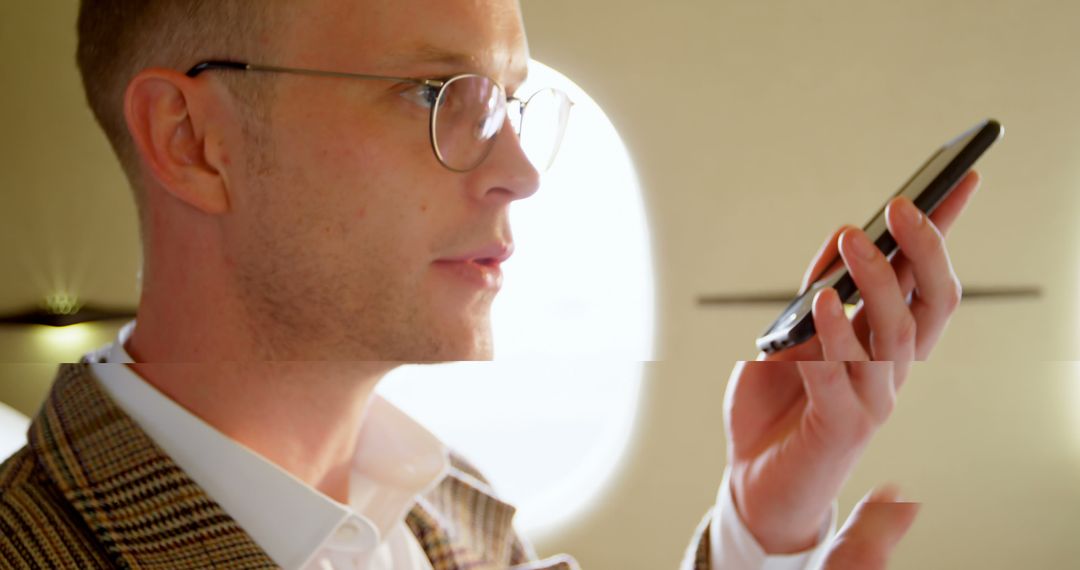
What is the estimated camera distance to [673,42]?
639 millimetres

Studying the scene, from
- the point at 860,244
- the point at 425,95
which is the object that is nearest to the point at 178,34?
the point at 425,95

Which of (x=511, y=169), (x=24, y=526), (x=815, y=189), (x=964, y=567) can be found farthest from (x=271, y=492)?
(x=815, y=189)

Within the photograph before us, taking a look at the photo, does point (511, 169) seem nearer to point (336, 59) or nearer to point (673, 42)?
point (336, 59)

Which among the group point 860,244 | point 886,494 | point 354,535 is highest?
point 860,244

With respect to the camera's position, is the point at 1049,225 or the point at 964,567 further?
the point at 1049,225

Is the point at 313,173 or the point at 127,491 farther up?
the point at 313,173

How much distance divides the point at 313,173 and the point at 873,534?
0.32 metres

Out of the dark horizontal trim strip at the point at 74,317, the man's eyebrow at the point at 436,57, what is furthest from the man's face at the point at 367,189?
the dark horizontal trim strip at the point at 74,317

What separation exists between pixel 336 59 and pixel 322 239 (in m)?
0.09

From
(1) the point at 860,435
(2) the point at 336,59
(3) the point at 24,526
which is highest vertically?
(2) the point at 336,59

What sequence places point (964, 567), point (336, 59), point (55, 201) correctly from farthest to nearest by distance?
point (55, 201)
point (336, 59)
point (964, 567)

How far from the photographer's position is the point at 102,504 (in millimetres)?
384

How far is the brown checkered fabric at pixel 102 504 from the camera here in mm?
382

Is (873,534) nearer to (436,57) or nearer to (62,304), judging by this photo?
(436,57)
